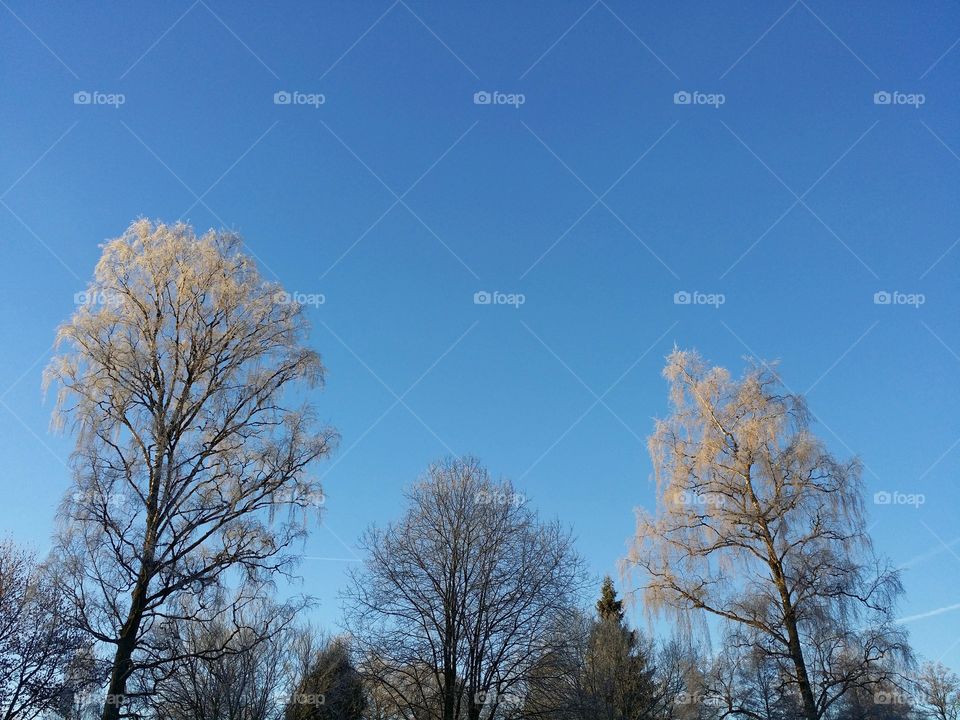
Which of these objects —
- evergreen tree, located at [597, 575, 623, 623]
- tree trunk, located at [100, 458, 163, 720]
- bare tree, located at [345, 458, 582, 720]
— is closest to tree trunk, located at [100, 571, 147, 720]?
tree trunk, located at [100, 458, 163, 720]

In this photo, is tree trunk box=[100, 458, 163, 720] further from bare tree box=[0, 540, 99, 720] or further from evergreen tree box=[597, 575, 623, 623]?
evergreen tree box=[597, 575, 623, 623]

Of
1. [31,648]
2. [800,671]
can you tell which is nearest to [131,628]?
[31,648]

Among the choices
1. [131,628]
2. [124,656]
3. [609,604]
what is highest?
[609,604]

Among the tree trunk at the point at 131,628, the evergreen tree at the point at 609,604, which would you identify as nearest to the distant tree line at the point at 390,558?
the tree trunk at the point at 131,628

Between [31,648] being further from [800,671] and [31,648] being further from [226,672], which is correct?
[800,671]

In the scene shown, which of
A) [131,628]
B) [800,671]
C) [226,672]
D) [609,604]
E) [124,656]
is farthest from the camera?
[609,604]

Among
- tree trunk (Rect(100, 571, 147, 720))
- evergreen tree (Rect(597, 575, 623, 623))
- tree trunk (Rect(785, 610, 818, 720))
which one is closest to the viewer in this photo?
tree trunk (Rect(100, 571, 147, 720))

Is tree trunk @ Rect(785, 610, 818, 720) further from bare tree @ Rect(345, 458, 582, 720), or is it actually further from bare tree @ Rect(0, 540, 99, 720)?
bare tree @ Rect(0, 540, 99, 720)

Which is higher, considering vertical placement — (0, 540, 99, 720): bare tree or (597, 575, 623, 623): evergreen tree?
(597, 575, 623, 623): evergreen tree

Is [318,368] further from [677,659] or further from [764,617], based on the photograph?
[677,659]

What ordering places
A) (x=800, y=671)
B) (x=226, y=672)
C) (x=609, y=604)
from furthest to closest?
(x=609, y=604)
(x=226, y=672)
(x=800, y=671)

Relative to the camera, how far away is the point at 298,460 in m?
17.8

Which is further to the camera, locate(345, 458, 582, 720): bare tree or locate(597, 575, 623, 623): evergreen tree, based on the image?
locate(597, 575, 623, 623): evergreen tree

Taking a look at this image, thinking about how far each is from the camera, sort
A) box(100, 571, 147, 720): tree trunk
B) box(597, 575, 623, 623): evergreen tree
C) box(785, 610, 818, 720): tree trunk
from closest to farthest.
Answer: box(100, 571, 147, 720): tree trunk < box(785, 610, 818, 720): tree trunk < box(597, 575, 623, 623): evergreen tree
